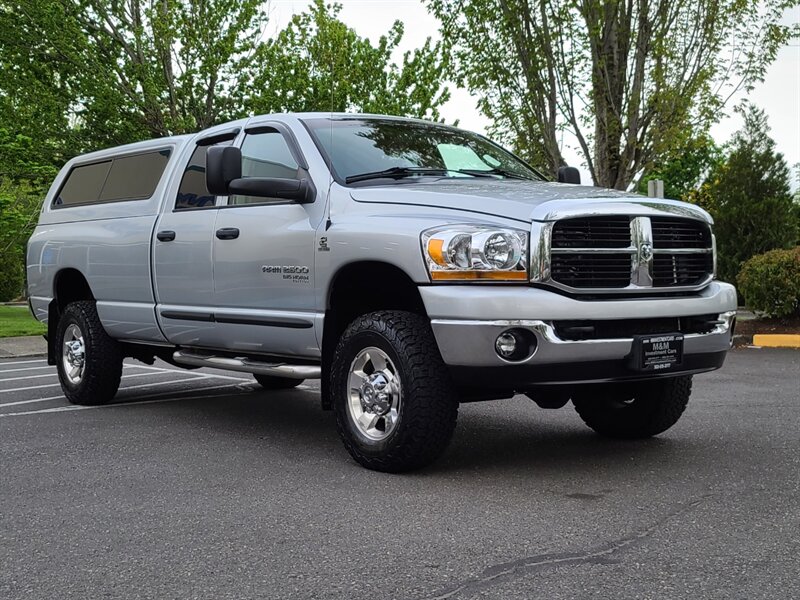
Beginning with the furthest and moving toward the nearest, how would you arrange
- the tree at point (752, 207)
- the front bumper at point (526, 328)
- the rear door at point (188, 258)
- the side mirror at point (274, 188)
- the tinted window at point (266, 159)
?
the tree at point (752, 207), the rear door at point (188, 258), the tinted window at point (266, 159), the side mirror at point (274, 188), the front bumper at point (526, 328)

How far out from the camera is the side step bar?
6.12 meters

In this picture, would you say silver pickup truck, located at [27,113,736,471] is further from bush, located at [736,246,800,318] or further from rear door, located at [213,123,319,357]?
bush, located at [736,246,800,318]

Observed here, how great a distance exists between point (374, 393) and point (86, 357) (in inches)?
143

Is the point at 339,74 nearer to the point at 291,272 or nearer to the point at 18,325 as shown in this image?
the point at 18,325

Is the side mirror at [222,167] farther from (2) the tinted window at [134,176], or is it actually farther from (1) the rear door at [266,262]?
(2) the tinted window at [134,176]

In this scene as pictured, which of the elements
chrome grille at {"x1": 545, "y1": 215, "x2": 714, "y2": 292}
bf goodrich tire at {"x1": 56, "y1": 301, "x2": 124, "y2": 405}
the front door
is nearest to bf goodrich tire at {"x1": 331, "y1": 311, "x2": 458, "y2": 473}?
chrome grille at {"x1": 545, "y1": 215, "x2": 714, "y2": 292}

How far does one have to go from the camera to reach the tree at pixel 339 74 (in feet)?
84.3

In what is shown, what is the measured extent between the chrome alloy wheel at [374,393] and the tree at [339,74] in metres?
19.9

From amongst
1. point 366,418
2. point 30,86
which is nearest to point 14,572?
point 366,418

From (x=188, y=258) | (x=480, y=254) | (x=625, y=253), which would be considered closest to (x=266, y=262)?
(x=188, y=258)

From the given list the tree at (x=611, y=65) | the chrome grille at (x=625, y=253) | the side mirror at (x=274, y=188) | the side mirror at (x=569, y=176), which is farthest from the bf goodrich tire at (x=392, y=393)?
the tree at (x=611, y=65)

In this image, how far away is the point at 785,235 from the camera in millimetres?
20625

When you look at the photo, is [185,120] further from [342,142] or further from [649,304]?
[649,304]

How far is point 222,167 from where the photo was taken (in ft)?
19.7
